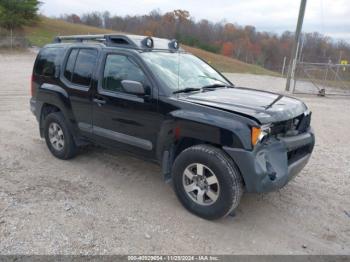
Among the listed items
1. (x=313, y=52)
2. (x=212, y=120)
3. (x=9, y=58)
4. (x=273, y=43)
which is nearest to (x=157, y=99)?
(x=212, y=120)

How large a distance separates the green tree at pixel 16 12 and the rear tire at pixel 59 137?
31.8 metres

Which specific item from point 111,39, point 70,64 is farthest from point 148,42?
point 70,64

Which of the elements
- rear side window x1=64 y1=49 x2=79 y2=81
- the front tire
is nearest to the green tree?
rear side window x1=64 y1=49 x2=79 y2=81

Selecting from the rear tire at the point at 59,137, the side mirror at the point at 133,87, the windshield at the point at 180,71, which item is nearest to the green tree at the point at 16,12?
the rear tire at the point at 59,137

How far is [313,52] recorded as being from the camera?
32.9m

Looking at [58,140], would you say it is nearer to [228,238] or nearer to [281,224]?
[228,238]

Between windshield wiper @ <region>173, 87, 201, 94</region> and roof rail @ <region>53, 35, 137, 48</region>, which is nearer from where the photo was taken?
windshield wiper @ <region>173, 87, 201, 94</region>

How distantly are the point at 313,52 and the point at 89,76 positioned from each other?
33.2 meters

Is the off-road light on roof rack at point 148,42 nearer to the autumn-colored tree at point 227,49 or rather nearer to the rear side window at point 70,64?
the rear side window at point 70,64

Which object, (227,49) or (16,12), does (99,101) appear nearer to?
(16,12)

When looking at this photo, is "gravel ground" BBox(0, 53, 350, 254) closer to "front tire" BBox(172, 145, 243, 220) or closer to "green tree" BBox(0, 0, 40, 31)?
"front tire" BBox(172, 145, 243, 220)

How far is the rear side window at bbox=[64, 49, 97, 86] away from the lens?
451cm

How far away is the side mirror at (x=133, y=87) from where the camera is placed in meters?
3.72

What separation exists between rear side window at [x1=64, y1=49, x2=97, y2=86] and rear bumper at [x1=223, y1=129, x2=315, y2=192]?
92.1 inches
